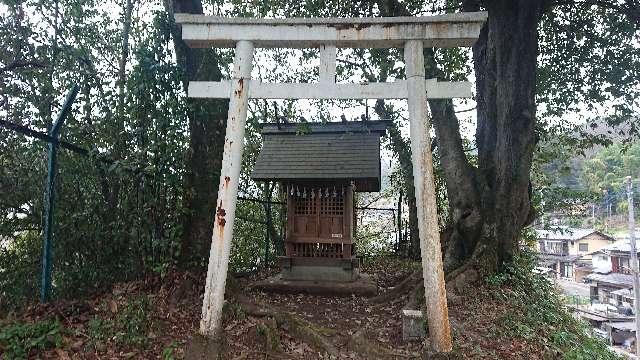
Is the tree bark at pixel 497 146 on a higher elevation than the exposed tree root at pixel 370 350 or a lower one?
higher

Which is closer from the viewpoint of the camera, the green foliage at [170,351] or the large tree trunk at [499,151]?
the green foliage at [170,351]

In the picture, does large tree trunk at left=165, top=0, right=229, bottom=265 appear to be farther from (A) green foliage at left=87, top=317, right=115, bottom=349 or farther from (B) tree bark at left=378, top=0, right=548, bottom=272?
(B) tree bark at left=378, top=0, right=548, bottom=272

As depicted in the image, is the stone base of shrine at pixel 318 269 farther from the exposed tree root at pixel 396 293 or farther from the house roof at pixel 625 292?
the house roof at pixel 625 292

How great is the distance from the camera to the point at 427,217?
441 centimetres

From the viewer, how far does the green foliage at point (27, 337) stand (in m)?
3.38

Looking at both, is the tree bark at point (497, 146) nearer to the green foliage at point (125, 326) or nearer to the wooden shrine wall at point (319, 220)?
the wooden shrine wall at point (319, 220)

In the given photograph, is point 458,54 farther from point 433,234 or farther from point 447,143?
point 433,234

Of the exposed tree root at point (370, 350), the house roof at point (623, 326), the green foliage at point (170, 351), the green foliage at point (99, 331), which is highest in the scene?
the green foliage at point (99, 331)

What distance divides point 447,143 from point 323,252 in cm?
381

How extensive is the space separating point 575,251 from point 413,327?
4239 cm

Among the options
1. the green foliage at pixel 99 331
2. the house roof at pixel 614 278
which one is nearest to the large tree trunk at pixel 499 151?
the green foliage at pixel 99 331

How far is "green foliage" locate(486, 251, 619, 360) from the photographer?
5.56 meters

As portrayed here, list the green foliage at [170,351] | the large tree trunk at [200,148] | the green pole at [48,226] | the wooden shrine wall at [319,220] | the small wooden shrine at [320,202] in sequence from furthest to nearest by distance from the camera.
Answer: the wooden shrine wall at [319,220] → the small wooden shrine at [320,202] → the large tree trunk at [200,148] → the green pole at [48,226] → the green foliage at [170,351]

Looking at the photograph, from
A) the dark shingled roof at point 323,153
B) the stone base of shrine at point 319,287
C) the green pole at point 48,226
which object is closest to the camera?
the green pole at point 48,226
